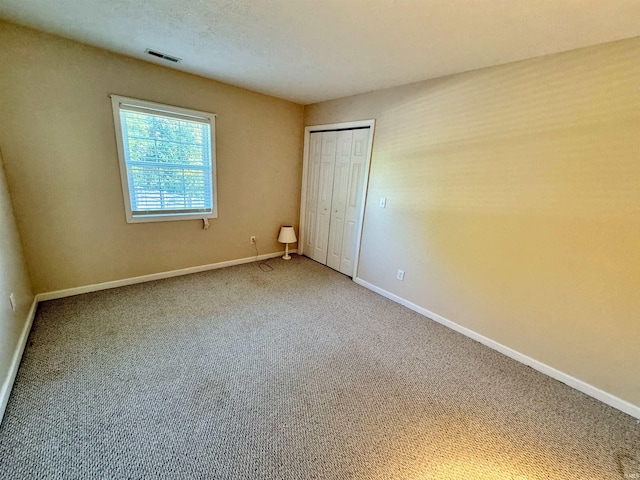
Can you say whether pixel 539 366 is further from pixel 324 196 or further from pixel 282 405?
pixel 324 196

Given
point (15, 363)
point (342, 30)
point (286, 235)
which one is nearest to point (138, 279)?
point (15, 363)

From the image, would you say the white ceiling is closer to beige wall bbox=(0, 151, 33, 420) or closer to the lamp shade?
beige wall bbox=(0, 151, 33, 420)

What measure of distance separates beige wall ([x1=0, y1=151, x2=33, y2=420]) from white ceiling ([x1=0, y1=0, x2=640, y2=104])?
1457mm

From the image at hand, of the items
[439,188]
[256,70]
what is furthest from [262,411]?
[256,70]

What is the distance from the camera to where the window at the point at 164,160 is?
8.77 feet

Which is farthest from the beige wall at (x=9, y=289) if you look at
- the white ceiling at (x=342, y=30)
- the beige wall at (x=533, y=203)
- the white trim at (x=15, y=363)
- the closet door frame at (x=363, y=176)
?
the beige wall at (x=533, y=203)

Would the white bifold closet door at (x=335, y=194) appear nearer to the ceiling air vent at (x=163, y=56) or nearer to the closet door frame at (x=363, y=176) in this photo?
the closet door frame at (x=363, y=176)

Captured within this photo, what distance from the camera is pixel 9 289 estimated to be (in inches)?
70.5

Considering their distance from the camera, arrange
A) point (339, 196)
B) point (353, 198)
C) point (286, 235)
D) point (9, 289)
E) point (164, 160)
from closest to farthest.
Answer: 1. point (9, 289)
2. point (164, 160)
3. point (353, 198)
4. point (339, 196)
5. point (286, 235)

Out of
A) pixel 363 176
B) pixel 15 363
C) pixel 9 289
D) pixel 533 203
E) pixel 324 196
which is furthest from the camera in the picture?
pixel 324 196

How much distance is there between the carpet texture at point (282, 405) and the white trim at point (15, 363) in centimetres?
4

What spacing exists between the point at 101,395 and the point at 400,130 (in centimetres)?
331

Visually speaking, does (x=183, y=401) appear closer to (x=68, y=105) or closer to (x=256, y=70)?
(x=68, y=105)

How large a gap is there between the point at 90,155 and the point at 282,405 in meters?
2.90
